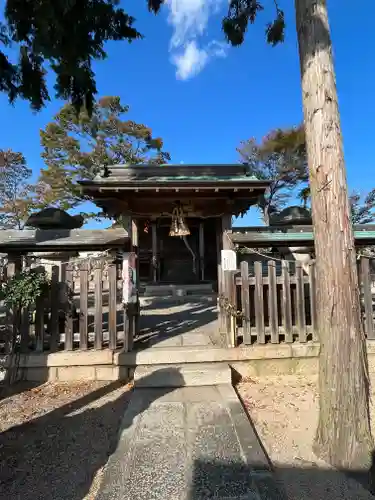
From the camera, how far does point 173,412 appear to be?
3.27m

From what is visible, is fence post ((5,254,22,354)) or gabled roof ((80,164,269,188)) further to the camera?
gabled roof ((80,164,269,188))

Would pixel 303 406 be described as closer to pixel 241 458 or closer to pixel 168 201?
pixel 241 458

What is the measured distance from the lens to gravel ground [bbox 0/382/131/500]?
2385mm

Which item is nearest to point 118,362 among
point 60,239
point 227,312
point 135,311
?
point 135,311

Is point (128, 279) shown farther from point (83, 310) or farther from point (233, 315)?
point (233, 315)

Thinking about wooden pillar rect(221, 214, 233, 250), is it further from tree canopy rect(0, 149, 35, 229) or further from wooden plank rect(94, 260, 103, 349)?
tree canopy rect(0, 149, 35, 229)

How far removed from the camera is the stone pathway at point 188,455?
2105mm

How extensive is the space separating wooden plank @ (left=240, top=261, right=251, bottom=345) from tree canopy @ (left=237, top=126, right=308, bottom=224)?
17229 millimetres

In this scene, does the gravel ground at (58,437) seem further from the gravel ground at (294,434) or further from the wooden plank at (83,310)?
the gravel ground at (294,434)

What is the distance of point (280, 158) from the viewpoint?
2253 centimetres

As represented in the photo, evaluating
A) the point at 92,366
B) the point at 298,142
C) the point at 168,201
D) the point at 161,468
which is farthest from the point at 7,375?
the point at 298,142

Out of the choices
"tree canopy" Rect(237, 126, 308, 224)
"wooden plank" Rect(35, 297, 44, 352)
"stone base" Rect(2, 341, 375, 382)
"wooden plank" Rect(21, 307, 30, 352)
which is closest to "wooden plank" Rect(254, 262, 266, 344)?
"stone base" Rect(2, 341, 375, 382)

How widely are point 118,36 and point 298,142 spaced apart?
20.1m

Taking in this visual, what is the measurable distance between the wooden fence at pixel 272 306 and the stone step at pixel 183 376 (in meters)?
0.62
